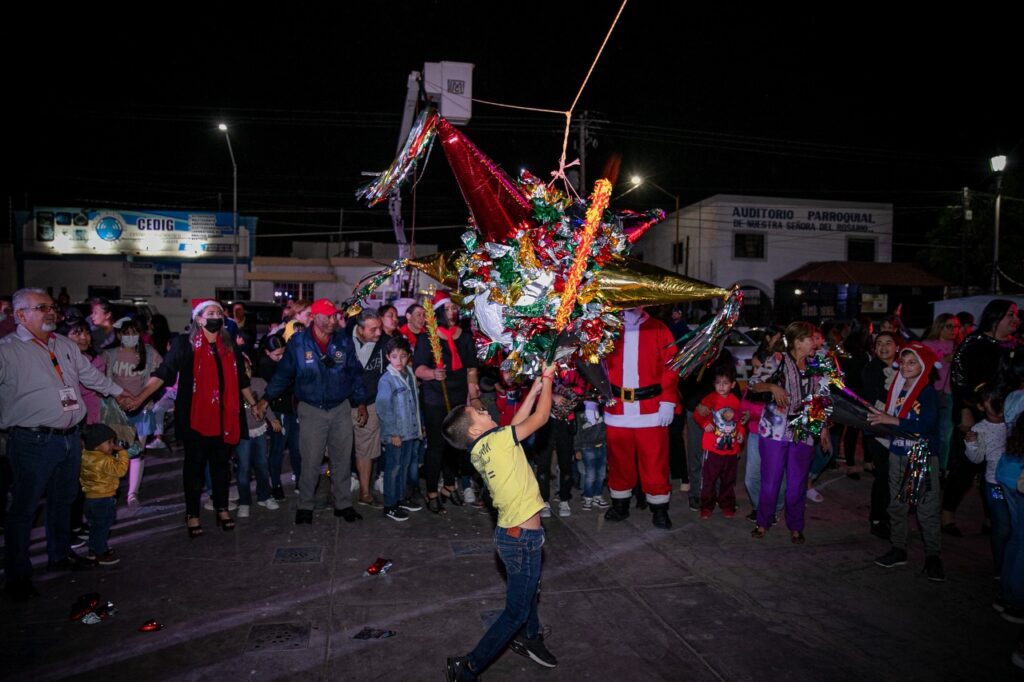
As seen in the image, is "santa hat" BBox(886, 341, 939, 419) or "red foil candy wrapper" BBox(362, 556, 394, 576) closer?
"red foil candy wrapper" BBox(362, 556, 394, 576)

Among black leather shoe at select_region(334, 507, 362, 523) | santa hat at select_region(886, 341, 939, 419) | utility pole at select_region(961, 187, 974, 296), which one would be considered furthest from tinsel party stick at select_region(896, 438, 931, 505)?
utility pole at select_region(961, 187, 974, 296)

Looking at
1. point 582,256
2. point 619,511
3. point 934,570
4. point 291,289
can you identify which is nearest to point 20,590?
point 582,256

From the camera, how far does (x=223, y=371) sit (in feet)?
19.2

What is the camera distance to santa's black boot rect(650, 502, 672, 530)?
6152mm

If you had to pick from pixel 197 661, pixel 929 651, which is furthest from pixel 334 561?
pixel 929 651

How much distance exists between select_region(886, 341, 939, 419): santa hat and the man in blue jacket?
4.76 m

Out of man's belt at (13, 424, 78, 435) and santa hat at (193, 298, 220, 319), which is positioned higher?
santa hat at (193, 298, 220, 319)

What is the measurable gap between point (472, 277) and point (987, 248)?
29.6 m

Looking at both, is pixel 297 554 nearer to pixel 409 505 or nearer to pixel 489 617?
pixel 409 505

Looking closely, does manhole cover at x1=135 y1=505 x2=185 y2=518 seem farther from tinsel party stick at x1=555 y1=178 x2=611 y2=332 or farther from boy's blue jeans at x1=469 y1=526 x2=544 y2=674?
tinsel party stick at x1=555 y1=178 x2=611 y2=332

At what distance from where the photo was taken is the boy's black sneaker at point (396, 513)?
6.30 metres

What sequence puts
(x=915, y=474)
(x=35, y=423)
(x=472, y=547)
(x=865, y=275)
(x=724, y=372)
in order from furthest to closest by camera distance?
(x=865, y=275) < (x=724, y=372) < (x=472, y=547) < (x=915, y=474) < (x=35, y=423)

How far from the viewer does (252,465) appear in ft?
22.0

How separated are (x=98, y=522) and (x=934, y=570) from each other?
6.49m
